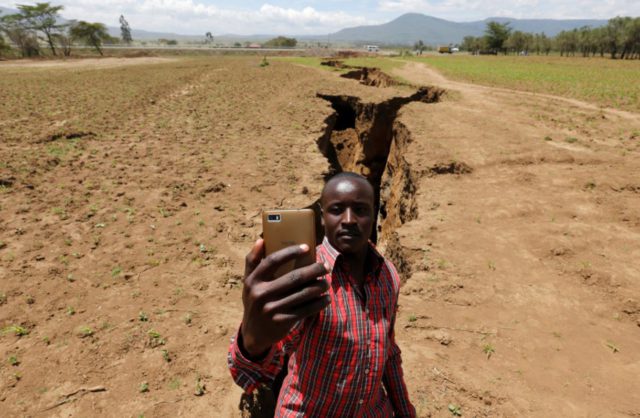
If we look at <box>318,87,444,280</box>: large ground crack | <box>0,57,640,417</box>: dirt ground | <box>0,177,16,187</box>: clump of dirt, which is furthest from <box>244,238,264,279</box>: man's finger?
<box>0,177,16,187</box>: clump of dirt

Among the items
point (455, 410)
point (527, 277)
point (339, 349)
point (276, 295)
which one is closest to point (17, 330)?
point (339, 349)

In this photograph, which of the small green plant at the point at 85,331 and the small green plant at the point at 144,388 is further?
the small green plant at the point at 85,331

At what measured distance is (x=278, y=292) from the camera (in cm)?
128

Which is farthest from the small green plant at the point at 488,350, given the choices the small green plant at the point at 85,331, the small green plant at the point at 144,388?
the small green plant at the point at 85,331

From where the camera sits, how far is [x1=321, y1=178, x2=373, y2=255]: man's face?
1981 millimetres

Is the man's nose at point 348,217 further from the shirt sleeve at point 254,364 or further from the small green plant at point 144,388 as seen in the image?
the small green plant at point 144,388

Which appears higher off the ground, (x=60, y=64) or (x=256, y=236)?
(x=60, y=64)

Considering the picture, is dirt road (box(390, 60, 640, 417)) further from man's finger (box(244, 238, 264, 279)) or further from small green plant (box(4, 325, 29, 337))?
small green plant (box(4, 325, 29, 337))

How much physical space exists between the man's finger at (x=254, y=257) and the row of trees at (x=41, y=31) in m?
67.8

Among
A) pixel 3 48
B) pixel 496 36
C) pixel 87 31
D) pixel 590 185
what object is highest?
pixel 87 31

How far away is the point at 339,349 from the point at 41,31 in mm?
80917

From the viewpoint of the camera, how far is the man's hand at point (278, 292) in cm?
127

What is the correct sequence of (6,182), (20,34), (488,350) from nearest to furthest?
(488,350) → (6,182) → (20,34)

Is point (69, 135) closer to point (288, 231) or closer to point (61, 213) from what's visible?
point (61, 213)
